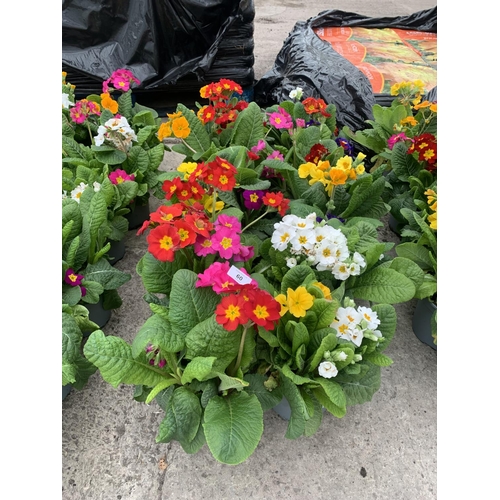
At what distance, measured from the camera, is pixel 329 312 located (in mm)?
1305

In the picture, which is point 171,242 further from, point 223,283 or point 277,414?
Answer: point 277,414

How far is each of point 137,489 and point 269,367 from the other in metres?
0.57

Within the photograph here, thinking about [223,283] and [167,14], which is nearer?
[223,283]

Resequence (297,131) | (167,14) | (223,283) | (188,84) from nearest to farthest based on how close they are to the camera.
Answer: (223,283) → (297,131) → (167,14) → (188,84)

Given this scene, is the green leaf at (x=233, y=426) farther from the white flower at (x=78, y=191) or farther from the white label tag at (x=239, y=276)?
the white flower at (x=78, y=191)

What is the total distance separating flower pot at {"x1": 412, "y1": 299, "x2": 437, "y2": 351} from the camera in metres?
1.75

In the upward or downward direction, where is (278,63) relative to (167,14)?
downward

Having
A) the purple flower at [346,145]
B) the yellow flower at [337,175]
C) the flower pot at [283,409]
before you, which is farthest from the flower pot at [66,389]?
the purple flower at [346,145]

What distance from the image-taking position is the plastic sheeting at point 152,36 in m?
2.83

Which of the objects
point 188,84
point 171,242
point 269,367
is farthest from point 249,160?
point 188,84

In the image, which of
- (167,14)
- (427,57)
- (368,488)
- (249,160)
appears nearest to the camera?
(368,488)

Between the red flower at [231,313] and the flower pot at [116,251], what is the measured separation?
1.09 metres

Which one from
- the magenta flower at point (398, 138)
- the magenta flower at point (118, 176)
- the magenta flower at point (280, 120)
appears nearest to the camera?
the magenta flower at point (118, 176)

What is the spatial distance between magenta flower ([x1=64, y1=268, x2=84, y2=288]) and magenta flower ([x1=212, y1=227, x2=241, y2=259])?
587 millimetres
